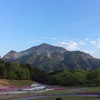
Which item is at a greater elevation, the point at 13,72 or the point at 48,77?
the point at 13,72

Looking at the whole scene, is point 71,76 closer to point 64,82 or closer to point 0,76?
point 64,82

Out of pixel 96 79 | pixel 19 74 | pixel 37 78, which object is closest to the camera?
pixel 96 79

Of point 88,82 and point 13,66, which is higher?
point 13,66

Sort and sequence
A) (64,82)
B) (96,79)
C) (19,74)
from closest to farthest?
(96,79) < (64,82) < (19,74)

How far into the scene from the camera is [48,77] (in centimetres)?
17162

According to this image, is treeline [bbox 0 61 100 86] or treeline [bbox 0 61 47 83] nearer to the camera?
treeline [bbox 0 61 100 86]

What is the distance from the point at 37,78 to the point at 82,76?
Result: 38.9 meters

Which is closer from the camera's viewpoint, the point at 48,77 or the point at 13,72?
the point at 13,72

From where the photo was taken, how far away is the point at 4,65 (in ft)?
491

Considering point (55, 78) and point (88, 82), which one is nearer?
point (88, 82)

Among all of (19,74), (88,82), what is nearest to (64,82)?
(88,82)

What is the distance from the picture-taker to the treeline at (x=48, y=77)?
135500 mm

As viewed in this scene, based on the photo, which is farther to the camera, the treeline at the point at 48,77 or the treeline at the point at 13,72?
the treeline at the point at 13,72

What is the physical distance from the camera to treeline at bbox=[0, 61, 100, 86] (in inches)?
5335
